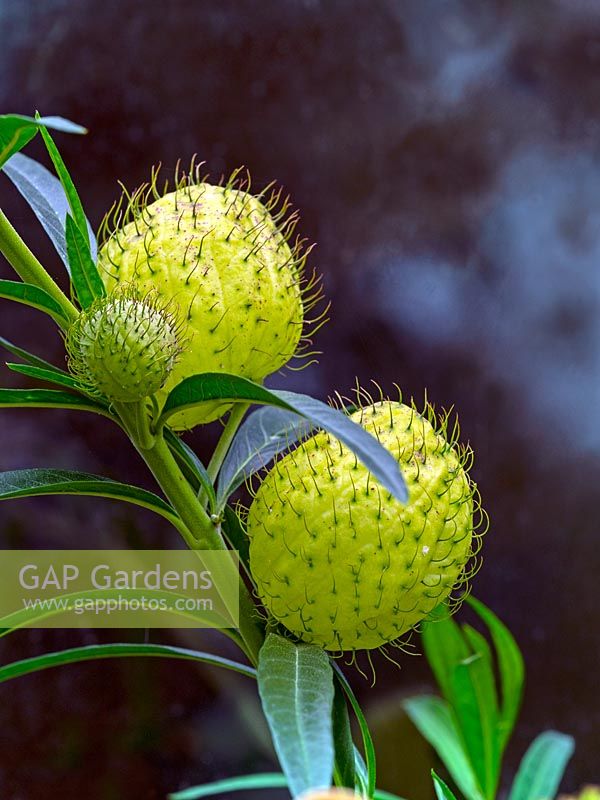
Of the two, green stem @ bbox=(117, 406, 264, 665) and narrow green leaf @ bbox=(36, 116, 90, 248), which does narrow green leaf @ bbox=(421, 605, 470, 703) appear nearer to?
green stem @ bbox=(117, 406, 264, 665)

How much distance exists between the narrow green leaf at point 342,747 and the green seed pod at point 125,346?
0.68 ft

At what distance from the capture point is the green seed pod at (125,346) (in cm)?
39

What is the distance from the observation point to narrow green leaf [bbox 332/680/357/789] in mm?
454

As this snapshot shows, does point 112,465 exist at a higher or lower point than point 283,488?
higher

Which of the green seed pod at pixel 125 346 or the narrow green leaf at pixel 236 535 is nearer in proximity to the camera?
the green seed pod at pixel 125 346

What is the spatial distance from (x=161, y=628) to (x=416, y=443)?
85 cm

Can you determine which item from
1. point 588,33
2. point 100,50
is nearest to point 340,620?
point 100,50

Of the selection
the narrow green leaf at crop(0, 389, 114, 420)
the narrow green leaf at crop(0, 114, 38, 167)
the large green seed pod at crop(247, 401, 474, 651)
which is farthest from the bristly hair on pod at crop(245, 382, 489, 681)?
the narrow green leaf at crop(0, 114, 38, 167)

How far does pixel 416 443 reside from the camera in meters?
0.45

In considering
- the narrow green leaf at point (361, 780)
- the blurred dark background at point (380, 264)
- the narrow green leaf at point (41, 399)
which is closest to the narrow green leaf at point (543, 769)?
the blurred dark background at point (380, 264)

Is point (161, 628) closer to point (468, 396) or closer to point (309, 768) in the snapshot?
point (468, 396)

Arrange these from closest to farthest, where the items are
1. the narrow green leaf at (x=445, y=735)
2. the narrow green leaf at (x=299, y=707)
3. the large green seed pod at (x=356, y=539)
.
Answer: the narrow green leaf at (x=299, y=707) < the large green seed pod at (x=356, y=539) < the narrow green leaf at (x=445, y=735)

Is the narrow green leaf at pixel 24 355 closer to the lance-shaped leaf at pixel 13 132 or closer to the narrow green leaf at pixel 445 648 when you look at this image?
the lance-shaped leaf at pixel 13 132

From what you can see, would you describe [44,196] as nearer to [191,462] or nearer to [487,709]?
[191,462]
